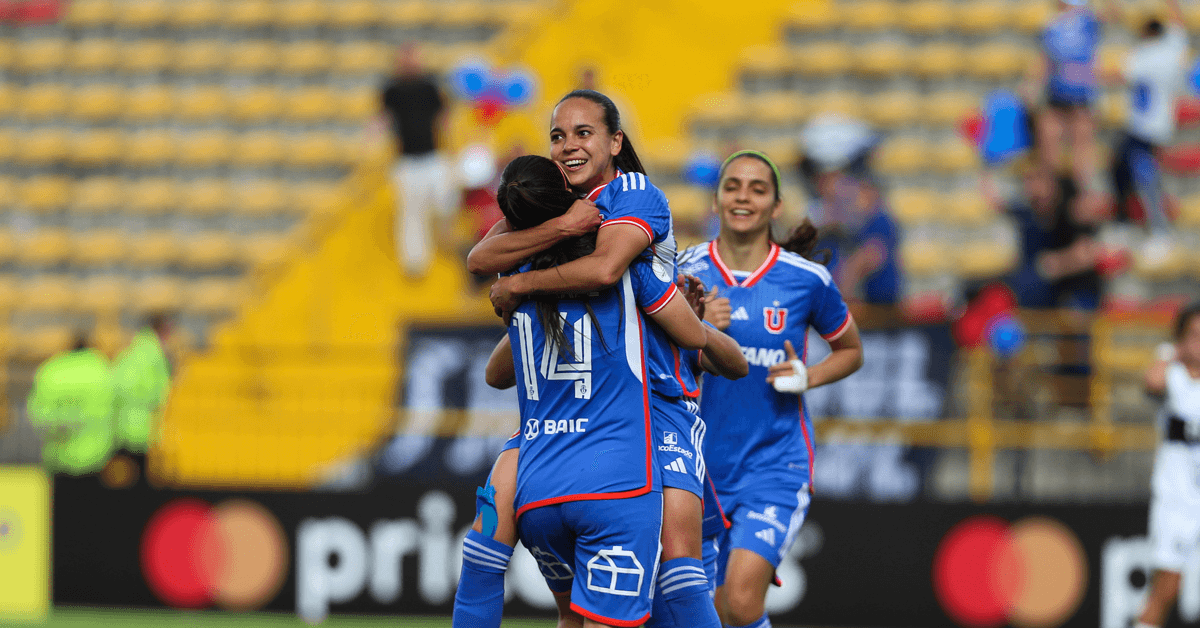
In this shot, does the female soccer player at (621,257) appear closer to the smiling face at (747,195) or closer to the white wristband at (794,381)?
the white wristband at (794,381)

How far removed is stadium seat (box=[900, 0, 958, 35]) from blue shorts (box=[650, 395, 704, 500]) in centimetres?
1043

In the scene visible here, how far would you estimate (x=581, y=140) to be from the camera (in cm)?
466

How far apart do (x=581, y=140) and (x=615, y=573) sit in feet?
4.53

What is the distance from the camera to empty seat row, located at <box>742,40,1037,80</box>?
1388 centimetres

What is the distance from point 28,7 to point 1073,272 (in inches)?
516

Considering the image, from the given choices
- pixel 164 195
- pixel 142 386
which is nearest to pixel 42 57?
pixel 164 195

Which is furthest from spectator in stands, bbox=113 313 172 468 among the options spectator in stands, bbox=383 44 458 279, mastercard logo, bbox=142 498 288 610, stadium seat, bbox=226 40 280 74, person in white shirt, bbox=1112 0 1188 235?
person in white shirt, bbox=1112 0 1188 235

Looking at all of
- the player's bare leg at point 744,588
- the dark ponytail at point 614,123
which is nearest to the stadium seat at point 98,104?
the player's bare leg at point 744,588

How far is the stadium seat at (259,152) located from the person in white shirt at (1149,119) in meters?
8.56

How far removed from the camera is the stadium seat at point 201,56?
16.6 metres

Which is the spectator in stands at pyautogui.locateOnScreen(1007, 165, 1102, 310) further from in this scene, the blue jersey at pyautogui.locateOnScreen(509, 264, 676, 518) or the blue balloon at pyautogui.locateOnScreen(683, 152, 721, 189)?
the blue jersey at pyautogui.locateOnScreen(509, 264, 676, 518)

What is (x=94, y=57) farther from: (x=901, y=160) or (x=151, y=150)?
(x=901, y=160)

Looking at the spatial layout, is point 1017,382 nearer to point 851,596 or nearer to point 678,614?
point 851,596

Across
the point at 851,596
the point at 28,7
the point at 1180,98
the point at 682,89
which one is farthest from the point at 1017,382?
the point at 28,7
